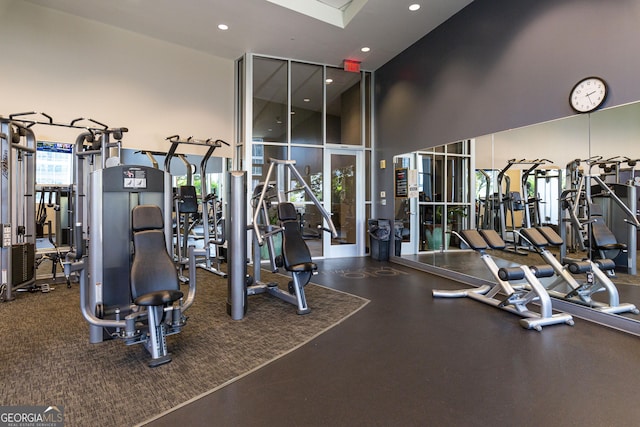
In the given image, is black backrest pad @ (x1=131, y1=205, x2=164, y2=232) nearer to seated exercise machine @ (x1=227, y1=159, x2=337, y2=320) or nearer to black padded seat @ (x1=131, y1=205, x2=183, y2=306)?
black padded seat @ (x1=131, y1=205, x2=183, y2=306)

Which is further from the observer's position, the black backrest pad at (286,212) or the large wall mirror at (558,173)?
the black backrest pad at (286,212)

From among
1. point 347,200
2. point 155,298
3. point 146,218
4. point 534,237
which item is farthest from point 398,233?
point 155,298

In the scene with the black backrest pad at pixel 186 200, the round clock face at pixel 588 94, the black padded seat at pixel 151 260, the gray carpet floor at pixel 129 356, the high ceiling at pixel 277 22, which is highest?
the high ceiling at pixel 277 22

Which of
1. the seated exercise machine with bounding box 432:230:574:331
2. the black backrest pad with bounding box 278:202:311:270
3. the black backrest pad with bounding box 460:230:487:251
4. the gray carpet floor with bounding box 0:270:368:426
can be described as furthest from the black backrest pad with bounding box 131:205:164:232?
the black backrest pad with bounding box 460:230:487:251

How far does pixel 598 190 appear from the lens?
379cm

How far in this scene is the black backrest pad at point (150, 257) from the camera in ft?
9.07

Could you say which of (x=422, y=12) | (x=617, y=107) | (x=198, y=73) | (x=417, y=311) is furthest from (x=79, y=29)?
(x=617, y=107)

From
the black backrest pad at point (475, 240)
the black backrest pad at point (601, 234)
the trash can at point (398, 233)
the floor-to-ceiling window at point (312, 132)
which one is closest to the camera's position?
the black backrest pad at point (601, 234)

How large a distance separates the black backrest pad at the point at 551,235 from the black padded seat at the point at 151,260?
4.03 metres

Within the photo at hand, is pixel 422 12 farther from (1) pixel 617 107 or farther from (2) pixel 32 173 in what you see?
(2) pixel 32 173

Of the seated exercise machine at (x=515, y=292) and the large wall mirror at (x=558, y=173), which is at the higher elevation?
the large wall mirror at (x=558, y=173)

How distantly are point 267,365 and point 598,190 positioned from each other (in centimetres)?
392

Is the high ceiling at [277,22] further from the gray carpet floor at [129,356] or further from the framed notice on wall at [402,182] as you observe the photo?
the gray carpet floor at [129,356]

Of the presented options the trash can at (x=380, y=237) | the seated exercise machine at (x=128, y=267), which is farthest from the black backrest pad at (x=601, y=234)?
the seated exercise machine at (x=128, y=267)
